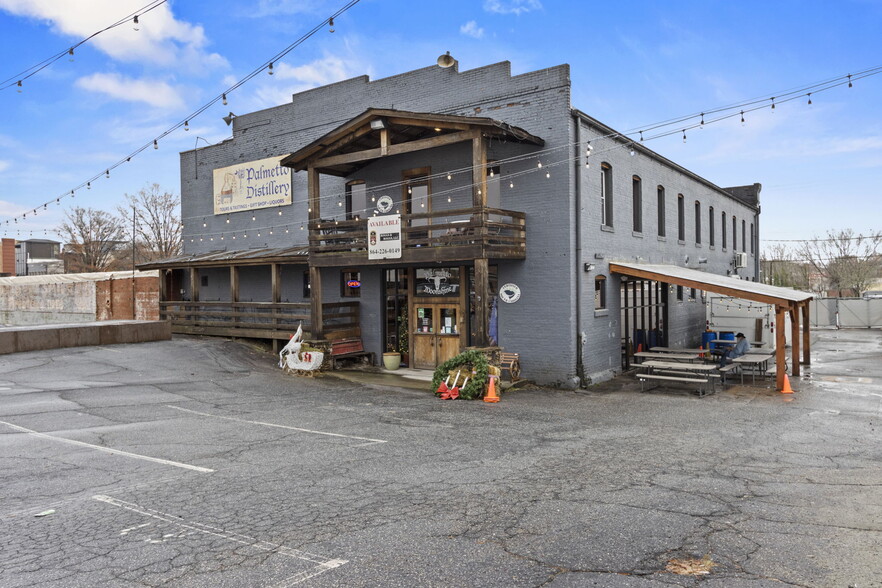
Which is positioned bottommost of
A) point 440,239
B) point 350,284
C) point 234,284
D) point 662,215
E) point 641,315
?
point 641,315

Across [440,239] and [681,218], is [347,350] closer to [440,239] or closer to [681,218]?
[440,239]

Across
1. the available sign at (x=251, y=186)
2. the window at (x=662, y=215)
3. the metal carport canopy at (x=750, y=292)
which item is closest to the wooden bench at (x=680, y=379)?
the metal carport canopy at (x=750, y=292)

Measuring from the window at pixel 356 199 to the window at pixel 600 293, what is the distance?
24.0 feet

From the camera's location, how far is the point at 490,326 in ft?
52.4

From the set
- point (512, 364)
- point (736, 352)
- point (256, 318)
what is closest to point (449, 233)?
point (512, 364)

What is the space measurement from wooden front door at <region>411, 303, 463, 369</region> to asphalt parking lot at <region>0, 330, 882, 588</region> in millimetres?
4184

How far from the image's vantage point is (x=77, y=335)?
62.8 feet

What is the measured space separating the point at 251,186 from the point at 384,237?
9048 millimetres

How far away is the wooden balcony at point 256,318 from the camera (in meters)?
18.1

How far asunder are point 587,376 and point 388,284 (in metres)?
6.52

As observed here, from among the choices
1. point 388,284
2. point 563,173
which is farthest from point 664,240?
point 388,284

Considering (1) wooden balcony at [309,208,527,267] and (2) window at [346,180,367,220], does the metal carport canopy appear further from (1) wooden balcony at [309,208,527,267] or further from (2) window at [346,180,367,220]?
(2) window at [346,180,367,220]

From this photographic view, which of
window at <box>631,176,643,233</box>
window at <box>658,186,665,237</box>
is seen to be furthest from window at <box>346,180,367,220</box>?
window at <box>658,186,665,237</box>

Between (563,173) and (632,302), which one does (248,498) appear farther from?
(632,302)
